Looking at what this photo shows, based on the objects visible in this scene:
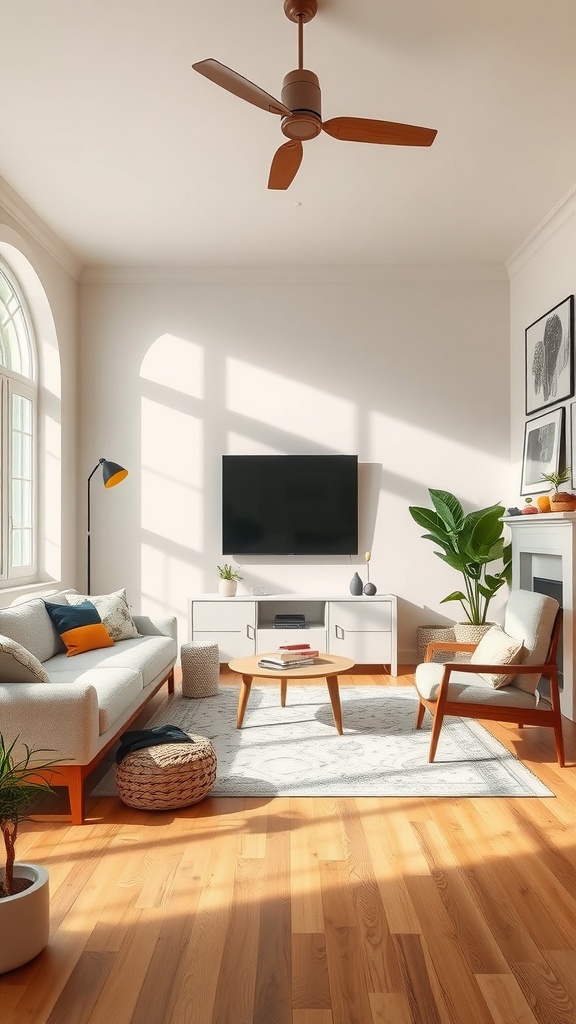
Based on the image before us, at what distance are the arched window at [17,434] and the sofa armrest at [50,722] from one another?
2.36 metres

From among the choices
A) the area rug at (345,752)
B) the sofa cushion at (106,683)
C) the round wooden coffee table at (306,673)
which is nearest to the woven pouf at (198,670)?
the area rug at (345,752)

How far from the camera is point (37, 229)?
5492 millimetres

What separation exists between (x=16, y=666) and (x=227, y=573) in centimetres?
311

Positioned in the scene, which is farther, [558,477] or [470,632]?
[470,632]

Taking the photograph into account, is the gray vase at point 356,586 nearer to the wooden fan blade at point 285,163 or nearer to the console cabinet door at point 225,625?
the console cabinet door at point 225,625

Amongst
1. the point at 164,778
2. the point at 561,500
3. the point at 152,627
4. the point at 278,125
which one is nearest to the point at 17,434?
the point at 152,627

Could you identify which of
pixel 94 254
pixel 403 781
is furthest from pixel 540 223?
pixel 403 781

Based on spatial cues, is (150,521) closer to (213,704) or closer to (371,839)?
(213,704)

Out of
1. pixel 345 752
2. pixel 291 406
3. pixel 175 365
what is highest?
pixel 175 365

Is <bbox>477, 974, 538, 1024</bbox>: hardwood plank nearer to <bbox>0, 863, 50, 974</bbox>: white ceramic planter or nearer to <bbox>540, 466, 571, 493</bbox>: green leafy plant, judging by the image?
<bbox>0, 863, 50, 974</bbox>: white ceramic planter

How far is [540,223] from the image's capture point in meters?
5.46

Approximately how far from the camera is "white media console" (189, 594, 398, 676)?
600cm

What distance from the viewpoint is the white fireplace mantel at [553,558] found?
4.52 meters

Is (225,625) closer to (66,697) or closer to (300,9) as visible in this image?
(66,697)
